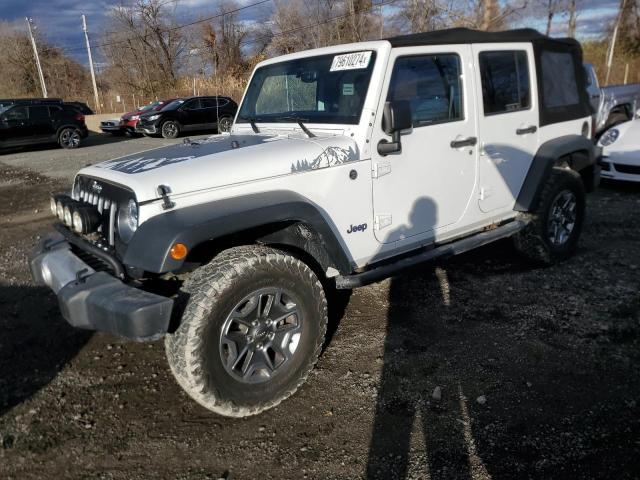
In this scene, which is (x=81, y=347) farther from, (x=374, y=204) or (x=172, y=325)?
(x=374, y=204)

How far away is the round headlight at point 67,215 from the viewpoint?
312 cm

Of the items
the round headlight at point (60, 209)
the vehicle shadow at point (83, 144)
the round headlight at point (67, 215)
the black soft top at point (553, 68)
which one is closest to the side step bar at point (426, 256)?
the black soft top at point (553, 68)

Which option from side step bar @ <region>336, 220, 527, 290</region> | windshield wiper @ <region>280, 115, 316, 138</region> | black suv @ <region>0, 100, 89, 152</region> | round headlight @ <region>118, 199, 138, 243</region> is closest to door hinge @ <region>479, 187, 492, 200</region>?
side step bar @ <region>336, 220, 527, 290</region>

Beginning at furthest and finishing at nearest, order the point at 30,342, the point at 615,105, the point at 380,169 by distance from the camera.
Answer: the point at 615,105 < the point at 30,342 < the point at 380,169

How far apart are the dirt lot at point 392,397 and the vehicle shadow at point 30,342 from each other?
1 centimetres

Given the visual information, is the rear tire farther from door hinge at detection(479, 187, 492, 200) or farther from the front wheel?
the front wheel

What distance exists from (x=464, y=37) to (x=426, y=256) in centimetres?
168

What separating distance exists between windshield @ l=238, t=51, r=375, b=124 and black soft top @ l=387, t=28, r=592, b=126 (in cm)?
69

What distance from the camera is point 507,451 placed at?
250cm

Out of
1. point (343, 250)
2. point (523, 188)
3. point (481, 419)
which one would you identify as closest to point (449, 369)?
point (481, 419)

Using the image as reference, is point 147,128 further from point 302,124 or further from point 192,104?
point 302,124

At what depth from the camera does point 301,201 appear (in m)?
2.87

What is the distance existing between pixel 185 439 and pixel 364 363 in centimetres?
125

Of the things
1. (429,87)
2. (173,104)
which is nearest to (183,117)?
(173,104)
